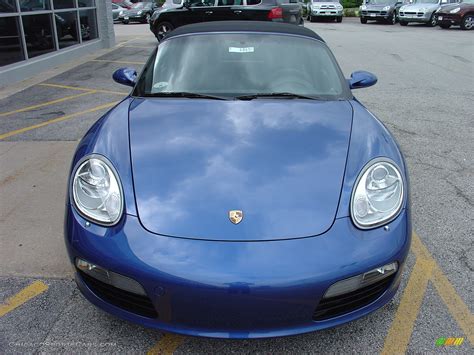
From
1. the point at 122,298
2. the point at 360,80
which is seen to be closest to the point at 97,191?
the point at 122,298

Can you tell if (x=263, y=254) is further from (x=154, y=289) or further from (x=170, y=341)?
(x=170, y=341)

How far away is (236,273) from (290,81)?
5.95 feet

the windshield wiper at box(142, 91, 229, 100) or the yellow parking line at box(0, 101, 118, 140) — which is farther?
the yellow parking line at box(0, 101, 118, 140)

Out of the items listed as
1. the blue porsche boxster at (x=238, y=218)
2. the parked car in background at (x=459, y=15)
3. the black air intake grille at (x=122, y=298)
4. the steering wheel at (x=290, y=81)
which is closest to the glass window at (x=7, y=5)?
the blue porsche boxster at (x=238, y=218)

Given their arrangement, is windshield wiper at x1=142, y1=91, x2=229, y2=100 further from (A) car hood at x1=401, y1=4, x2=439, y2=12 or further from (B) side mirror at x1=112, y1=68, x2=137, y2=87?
(A) car hood at x1=401, y1=4, x2=439, y2=12

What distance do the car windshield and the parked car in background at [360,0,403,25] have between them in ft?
71.6

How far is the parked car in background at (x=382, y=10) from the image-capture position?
22.9 meters

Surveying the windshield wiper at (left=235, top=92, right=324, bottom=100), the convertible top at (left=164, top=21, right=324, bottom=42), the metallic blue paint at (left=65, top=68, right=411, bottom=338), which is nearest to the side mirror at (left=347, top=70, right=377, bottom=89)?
the convertible top at (left=164, top=21, right=324, bottom=42)

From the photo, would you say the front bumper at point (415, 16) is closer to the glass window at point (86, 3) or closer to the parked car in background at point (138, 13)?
the parked car in background at point (138, 13)

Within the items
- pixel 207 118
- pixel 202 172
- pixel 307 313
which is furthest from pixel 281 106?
pixel 307 313

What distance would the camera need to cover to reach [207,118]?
9.01ft

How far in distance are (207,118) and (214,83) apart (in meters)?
0.54

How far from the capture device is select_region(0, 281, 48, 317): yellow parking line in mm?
2488

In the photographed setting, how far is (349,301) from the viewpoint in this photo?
6.75 feet
